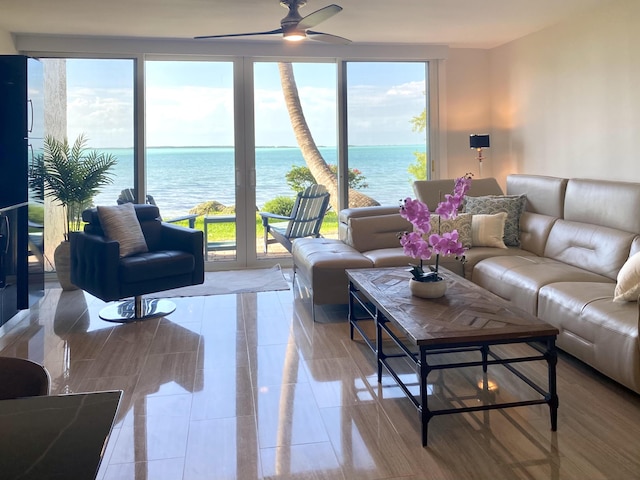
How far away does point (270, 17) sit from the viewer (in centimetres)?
470

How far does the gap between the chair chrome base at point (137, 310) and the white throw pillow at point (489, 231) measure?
2.69m

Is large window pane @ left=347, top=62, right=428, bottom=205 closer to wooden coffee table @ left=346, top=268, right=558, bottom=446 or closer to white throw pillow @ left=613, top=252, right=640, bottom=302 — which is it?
wooden coffee table @ left=346, top=268, right=558, bottom=446

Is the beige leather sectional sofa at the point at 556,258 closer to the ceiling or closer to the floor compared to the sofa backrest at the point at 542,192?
closer to the floor

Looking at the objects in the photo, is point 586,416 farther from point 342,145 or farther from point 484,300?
point 342,145

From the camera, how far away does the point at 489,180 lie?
17.1 ft

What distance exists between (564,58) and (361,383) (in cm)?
388

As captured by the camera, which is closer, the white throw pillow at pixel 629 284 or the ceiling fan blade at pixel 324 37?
the white throw pillow at pixel 629 284

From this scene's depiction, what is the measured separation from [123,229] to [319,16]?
2194 mm

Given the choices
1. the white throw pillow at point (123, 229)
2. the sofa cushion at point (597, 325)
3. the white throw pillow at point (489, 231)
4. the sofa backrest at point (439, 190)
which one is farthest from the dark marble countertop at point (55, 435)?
the sofa backrest at point (439, 190)

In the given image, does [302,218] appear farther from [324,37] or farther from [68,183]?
[68,183]

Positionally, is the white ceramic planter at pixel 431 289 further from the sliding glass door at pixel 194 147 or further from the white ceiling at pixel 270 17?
the sliding glass door at pixel 194 147

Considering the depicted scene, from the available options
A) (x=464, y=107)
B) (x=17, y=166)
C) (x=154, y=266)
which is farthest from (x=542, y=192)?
(x=17, y=166)

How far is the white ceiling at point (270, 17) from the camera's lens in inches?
168

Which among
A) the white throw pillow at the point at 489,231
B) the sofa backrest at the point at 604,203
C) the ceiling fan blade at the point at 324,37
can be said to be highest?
the ceiling fan blade at the point at 324,37
